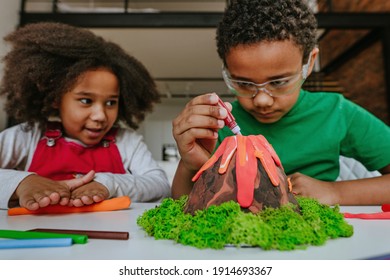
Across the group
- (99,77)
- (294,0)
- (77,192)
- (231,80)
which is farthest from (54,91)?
(294,0)

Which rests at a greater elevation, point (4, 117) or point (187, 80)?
point (187, 80)

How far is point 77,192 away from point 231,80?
1.46 feet

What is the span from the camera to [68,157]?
1.12 metres

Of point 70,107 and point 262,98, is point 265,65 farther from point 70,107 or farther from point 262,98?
point 70,107

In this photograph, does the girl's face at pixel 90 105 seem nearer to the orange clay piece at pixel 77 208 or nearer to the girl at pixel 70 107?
the girl at pixel 70 107

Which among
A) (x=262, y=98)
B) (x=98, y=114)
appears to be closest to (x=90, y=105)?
(x=98, y=114)

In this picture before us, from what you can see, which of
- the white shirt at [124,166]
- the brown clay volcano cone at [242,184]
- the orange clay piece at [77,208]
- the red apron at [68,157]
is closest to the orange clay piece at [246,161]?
the brown clay volcano cone at [242,184]

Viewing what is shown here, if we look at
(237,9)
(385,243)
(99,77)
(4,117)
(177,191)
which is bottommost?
(4,117)

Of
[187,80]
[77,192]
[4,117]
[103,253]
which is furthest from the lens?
[187,80]

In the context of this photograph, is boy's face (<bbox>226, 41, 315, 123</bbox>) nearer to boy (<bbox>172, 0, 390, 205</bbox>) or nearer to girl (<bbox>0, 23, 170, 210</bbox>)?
boy (<bbox>172, 0, 390, 205</bbox>)

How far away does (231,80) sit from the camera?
0.83 m

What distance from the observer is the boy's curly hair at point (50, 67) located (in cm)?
110

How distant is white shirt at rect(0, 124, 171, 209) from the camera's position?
799mm

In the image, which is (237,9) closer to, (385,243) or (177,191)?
(177,191)
